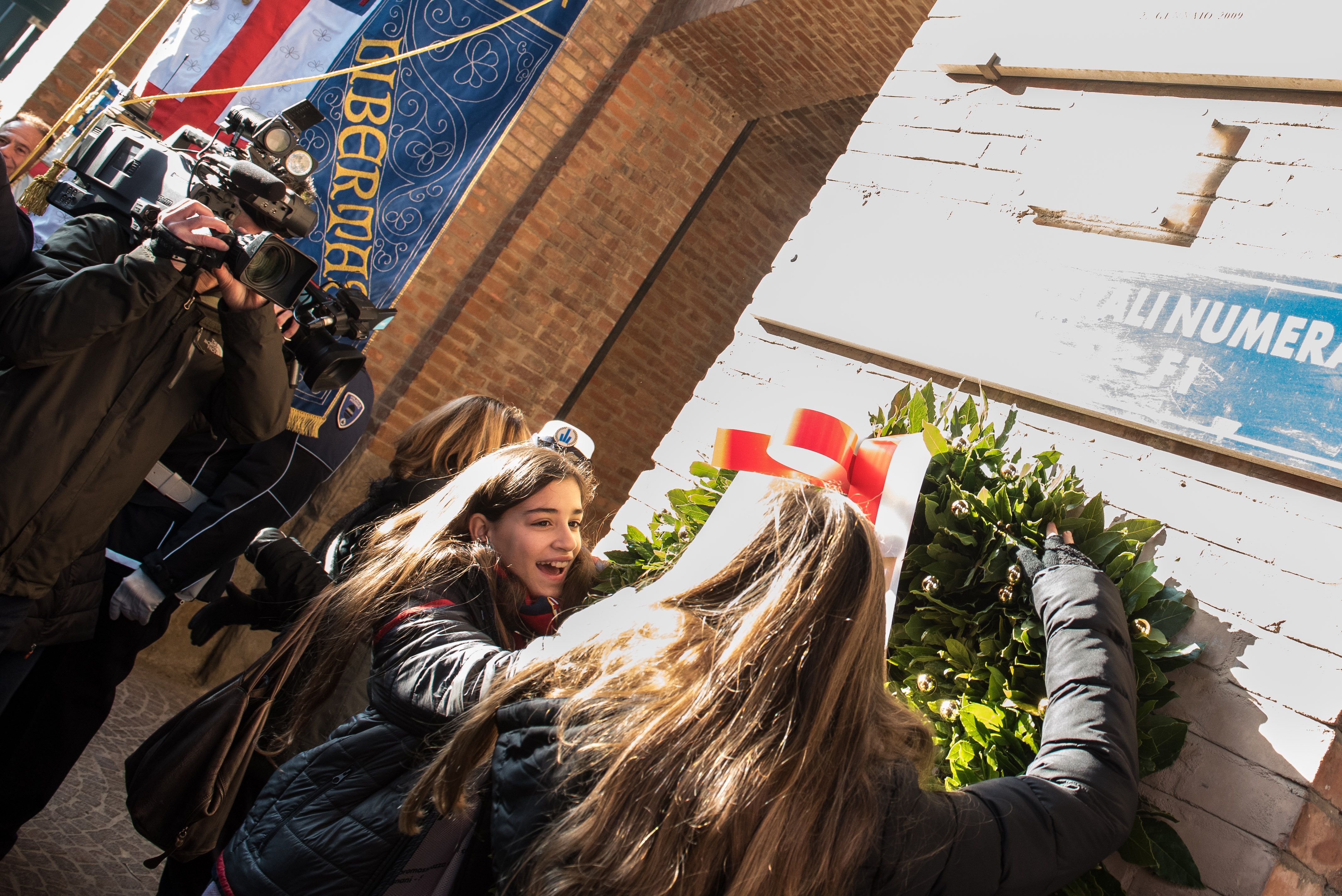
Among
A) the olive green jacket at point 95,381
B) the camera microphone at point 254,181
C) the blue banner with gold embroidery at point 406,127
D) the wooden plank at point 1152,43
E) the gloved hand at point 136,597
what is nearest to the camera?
the wooden plank at point 1152,43

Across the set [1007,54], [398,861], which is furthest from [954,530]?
[1007,54]

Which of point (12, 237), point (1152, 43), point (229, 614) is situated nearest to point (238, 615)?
point (229, 614)

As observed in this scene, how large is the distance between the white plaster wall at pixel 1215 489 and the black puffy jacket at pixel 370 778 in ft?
2.51

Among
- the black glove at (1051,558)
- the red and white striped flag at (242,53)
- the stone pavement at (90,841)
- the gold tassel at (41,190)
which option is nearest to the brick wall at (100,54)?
the red and white striped flag at (242,53)

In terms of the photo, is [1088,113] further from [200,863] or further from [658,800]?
[200,863]

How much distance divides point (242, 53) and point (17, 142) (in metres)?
1.33

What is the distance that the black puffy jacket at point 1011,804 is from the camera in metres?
1.17

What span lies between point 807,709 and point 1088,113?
1.72 m

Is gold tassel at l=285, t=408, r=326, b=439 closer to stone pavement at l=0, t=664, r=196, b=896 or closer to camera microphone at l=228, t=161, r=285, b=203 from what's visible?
camera microphone at l=228, t=161, r=285, b=203

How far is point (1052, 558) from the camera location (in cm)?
156

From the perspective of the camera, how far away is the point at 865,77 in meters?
4.87

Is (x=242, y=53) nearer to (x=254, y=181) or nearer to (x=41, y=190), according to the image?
(x=41, y=190)

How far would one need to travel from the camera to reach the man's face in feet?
9.32

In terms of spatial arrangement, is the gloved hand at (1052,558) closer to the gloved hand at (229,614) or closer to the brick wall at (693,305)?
the gloved hand at (229,614)
